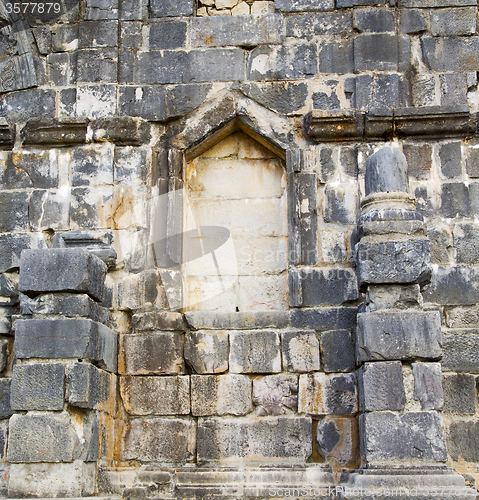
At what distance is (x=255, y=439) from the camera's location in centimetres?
561

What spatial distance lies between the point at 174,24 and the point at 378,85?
203 centimetres

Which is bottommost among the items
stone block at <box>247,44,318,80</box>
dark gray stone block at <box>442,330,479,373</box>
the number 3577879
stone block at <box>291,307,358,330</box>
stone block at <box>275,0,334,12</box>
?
dark gray stone block at <box>442,330,479,373</box>

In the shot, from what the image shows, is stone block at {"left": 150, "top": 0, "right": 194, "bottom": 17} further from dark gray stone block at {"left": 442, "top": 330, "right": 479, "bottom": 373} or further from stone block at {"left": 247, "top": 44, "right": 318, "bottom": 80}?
dark gray stone block at {"left": 442, "top": 330, "right": 479, "bottom": 373}

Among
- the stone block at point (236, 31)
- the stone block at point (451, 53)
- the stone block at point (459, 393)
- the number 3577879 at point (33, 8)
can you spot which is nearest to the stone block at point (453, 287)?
the stone block at point (459, 393)

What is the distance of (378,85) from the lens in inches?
250

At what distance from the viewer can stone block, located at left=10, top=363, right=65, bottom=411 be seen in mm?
4918

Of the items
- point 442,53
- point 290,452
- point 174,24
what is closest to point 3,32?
point 174,24

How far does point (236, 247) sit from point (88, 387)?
204cm

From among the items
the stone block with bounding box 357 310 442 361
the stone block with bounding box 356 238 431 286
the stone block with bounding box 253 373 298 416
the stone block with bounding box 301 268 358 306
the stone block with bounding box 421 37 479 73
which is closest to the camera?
the stone block with bounding box 357 310 442 361

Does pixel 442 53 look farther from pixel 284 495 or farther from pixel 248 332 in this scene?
pixel 284 495

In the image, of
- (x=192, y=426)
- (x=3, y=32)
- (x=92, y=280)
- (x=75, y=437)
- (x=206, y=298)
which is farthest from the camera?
(x=3, y=32)

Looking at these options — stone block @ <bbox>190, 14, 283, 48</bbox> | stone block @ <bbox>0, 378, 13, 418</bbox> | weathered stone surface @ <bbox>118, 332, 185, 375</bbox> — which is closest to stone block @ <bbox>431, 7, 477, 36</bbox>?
stone block @ <bbox>190, 14, 283, 48</bbox>

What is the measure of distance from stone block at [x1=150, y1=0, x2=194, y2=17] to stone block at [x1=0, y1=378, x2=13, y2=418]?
12.1ft

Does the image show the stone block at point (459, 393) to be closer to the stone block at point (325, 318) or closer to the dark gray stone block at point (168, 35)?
the stone block at point (325, 318)
